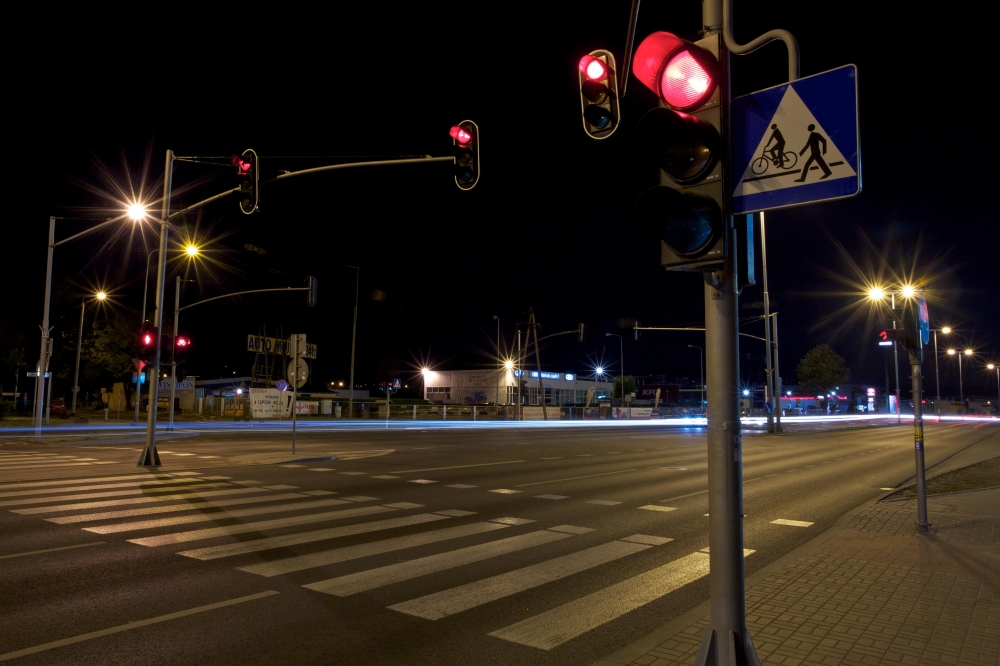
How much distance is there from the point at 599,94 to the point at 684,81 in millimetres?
2018

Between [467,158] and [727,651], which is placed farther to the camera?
[467,158]

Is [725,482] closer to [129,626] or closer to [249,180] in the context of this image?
[129,626]

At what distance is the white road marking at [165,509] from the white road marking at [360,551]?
379 centimetres

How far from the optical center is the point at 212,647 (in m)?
4.82

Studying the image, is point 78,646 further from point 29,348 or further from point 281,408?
point 29,348

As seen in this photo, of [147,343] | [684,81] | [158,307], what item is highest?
[158,307]

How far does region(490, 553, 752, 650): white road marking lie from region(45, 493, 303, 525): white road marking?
22.5ft

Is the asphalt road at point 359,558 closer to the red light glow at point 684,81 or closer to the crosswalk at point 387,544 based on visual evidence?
the crosswalk at point 387,544

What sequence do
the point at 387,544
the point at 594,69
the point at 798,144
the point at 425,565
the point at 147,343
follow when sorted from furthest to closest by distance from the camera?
the point at 147,343 → the point at 387,544 → the point at 425,565 → the point at 594,69 → the point at 798,144

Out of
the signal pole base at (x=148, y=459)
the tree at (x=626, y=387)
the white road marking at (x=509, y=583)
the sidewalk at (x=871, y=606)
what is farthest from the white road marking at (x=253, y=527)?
the tree at (x=626, y=387)

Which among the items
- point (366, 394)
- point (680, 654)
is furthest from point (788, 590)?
point (366, 394)

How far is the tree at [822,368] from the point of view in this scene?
83438 millimetres

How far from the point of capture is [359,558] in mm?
7398

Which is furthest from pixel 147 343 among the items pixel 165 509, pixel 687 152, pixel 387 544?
pixel 687 152
